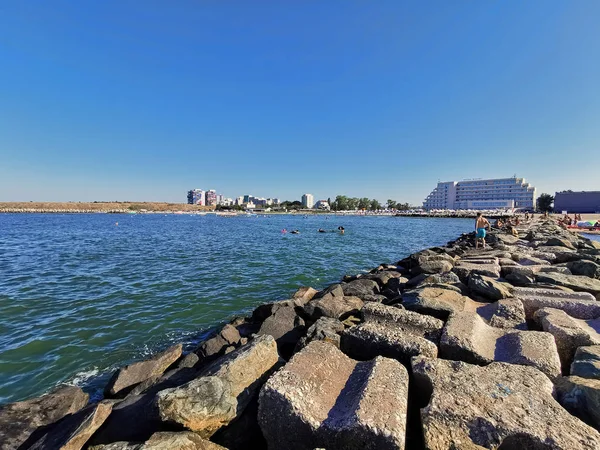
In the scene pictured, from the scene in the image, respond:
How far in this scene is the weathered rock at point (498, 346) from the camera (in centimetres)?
364

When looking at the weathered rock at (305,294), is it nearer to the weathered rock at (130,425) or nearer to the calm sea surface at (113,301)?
the calm sea surface at (113,301)

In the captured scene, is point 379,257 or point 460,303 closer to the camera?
point 460,303

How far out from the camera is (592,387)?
Result: 2963mm

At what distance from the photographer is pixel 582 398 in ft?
9.55

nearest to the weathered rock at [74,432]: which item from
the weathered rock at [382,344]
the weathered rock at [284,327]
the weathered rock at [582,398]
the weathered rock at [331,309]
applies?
the weathered rock at [284,327]

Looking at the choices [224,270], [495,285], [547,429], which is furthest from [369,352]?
[224,270]

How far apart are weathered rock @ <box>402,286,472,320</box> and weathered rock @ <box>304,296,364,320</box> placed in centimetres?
144

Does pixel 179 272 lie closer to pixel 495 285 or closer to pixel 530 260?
pixel 495 285

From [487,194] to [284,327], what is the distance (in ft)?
559

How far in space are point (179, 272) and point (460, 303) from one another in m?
13.0

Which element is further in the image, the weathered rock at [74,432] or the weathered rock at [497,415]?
the weathered rock at [74,432]

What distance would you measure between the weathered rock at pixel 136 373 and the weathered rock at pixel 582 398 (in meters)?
5.94

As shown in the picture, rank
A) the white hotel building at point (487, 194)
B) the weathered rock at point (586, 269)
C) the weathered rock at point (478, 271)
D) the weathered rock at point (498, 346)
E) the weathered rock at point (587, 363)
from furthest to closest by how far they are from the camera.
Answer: the white hotel building at point (487, 194) → the weathered rock at point (478, 271) → the weathered rock at point (586, 269) → the weathered rock at point (498, 346) → the weathered rock at point (587, 363)

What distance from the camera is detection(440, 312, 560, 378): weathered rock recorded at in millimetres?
3641
